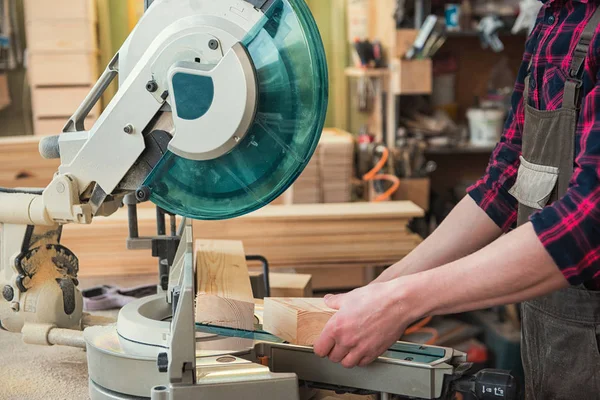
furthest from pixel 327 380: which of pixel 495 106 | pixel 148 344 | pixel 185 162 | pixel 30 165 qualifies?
pixel 495 106

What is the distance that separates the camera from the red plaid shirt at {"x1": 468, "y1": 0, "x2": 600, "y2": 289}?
1.16 meters

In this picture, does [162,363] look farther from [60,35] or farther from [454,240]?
[60,35]

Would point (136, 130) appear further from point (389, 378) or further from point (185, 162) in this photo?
point (389, 378)

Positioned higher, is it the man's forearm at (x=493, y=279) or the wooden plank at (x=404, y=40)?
the wooden plank at (x=404, y=40)

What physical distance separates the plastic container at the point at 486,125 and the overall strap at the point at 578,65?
9.84 feet

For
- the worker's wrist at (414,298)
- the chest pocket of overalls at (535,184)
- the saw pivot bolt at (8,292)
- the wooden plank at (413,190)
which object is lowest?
the wooden plank at (413,190)

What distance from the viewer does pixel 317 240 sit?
273 centimetres

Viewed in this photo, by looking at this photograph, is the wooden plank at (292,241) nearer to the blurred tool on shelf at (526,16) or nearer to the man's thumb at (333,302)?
the man's thumb at (333,302)

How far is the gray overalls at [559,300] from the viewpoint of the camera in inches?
60.6

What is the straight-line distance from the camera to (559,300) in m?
1.60

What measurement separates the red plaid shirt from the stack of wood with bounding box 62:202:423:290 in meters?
1.01

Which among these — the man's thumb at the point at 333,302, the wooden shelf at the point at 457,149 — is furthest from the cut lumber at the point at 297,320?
the wooden shelf at the point at 457,149

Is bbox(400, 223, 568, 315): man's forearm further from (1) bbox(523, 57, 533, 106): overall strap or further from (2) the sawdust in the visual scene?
(2) the sawdust

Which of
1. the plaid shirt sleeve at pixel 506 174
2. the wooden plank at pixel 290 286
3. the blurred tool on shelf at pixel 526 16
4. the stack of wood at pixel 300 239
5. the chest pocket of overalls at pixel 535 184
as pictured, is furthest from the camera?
the blurred tool on shelf at pixel 526 16
